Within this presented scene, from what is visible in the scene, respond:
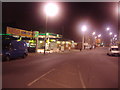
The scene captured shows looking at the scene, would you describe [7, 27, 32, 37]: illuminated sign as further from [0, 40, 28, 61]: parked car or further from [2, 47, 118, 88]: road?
[2, 47, 118, 88]: road

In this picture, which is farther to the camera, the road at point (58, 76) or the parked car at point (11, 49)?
the parked car at point (11, 49)

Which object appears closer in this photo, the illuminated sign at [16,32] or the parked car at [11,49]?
the parked car at [11,49]

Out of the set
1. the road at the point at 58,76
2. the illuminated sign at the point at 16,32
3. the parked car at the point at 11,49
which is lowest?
the road at the point at 58,76

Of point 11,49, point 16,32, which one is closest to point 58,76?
point 11,49

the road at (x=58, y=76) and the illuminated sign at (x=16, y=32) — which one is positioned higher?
the illuminated sign at (x=16, y=32)

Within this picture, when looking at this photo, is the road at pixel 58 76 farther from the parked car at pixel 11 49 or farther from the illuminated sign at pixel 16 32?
the illuminated sign at pixel 16 32

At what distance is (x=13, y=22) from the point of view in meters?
43.9

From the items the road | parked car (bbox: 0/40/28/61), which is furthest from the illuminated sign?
the road

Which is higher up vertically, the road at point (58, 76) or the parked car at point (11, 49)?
the parked car at point (11, 49)

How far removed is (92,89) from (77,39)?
72.0m

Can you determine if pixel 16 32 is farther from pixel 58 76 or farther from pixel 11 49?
pixel 58 76

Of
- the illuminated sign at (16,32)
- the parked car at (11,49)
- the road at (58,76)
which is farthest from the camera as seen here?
the illuminated sign at (16,32)

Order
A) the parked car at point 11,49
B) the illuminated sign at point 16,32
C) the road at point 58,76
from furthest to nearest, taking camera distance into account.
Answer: the illuminated sign at point 16,32
the parked car at point 11,49
the road at point 58,76

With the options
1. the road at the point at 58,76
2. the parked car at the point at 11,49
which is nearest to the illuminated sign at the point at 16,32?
the parked car at the point at 11,49
